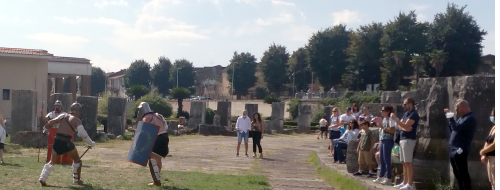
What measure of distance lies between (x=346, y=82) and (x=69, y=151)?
52.2 meters

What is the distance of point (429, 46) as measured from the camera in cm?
5522

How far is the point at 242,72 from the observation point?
76688 mm

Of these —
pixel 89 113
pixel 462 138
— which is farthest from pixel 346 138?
pixel 89 113

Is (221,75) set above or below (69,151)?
above

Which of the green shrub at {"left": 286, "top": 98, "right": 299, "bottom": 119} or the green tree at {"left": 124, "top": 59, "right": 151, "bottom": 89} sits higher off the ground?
the green tree at {"left": 124, "top": 59, "right": 151, "bottom": 89}

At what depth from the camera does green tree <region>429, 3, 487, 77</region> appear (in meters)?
51.5

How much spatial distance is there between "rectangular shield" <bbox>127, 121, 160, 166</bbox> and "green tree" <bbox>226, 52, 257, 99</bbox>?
65.1 m

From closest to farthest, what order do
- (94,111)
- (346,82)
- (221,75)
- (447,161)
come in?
(447,161) < (94,111) < (346,82) < (221,75)

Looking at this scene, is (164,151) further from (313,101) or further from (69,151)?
(313,101)

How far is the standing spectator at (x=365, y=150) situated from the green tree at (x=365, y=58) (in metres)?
48.8

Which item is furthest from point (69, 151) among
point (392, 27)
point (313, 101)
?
point (392, 27)

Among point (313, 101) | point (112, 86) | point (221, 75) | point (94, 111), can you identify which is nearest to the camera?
point (94, 111)

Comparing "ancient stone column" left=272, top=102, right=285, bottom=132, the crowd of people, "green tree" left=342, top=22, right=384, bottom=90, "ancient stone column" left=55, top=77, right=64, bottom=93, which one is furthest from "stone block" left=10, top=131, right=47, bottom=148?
"green tree" left=342, top=22, right=384, bottom=90

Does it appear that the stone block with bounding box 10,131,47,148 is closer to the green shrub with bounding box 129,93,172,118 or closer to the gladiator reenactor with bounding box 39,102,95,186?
the gladiator reenactor with bounding box 39,102,95,186
